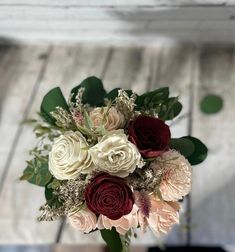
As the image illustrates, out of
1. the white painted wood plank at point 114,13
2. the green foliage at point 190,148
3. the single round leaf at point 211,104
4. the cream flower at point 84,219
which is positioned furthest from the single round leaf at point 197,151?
the white painted wood plank at point 114,13

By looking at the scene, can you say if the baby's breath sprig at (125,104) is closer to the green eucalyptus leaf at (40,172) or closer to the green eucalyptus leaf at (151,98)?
the green eucalyptus leaf at (151,98)

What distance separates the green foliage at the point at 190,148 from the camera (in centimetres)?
85

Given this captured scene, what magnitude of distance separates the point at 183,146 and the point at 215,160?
0.34 m

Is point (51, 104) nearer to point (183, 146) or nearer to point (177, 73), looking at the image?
point (183, 146)

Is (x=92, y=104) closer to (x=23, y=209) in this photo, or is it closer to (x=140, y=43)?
(x=23, y=209)

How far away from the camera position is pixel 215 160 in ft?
3.84

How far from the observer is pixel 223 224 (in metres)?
1.07

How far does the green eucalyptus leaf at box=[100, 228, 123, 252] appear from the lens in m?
0.83

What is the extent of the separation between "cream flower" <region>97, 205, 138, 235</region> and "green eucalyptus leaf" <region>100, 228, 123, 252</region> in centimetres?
4

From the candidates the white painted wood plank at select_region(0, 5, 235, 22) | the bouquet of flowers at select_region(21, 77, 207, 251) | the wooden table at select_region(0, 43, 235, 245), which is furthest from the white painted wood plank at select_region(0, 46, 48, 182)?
the bouquet of flowers at select_region(21, 77, 207, 251)

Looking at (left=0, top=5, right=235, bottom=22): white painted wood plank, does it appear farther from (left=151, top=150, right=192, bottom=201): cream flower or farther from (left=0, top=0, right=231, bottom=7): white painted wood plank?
(left=151, top=150, right=192, bottom=201): cream flower

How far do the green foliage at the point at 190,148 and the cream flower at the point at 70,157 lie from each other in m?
0.17

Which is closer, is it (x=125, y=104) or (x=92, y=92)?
(x=125, y=104)

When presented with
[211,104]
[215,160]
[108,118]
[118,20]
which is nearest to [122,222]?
[108,118]
